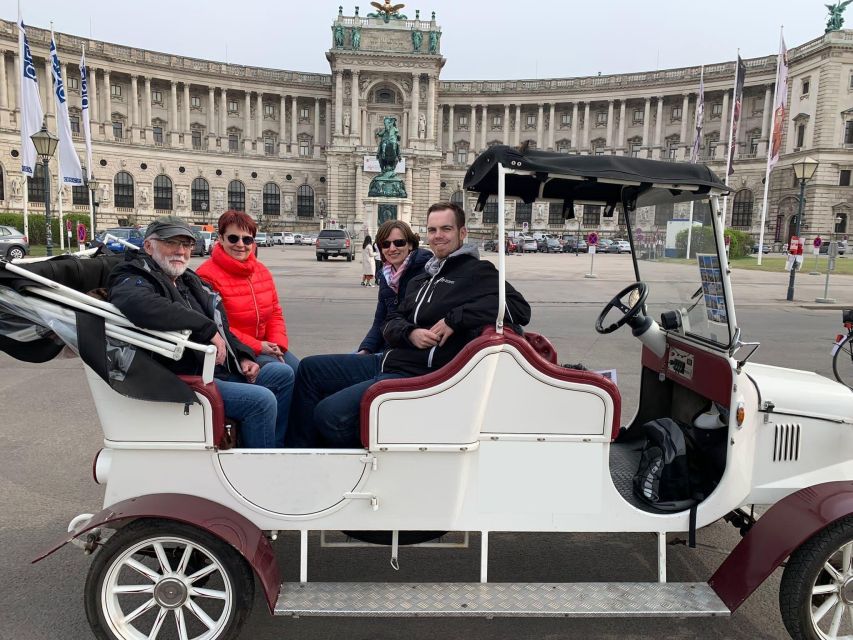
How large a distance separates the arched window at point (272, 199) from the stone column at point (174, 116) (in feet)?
40.0

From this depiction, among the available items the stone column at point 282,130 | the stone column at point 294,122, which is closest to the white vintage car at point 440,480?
the stone column at point 282,130

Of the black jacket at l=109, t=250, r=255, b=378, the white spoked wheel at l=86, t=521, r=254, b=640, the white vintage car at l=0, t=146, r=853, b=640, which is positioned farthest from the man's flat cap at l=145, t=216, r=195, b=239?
the white spoked wheel at l=86, t=521, r=254, b=640

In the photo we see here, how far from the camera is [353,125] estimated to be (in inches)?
3226

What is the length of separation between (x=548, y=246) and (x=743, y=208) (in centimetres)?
3445

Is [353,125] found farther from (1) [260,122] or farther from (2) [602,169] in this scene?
(2) [602,169]

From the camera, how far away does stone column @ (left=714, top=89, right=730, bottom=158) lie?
7794 cm

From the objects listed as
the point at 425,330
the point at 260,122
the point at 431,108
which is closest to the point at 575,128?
the point at 431,108

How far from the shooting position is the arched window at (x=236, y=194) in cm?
8256

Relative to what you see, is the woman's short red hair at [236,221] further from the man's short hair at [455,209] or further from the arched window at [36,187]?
the arched window at [36,187]

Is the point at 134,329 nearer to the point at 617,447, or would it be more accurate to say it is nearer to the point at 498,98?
the point at 617,447

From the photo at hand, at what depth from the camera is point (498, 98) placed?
8894 cm

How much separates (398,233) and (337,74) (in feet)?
274

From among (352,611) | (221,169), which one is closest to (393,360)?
(352,611)

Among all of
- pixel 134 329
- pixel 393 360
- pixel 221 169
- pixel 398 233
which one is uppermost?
pixel 221 169
